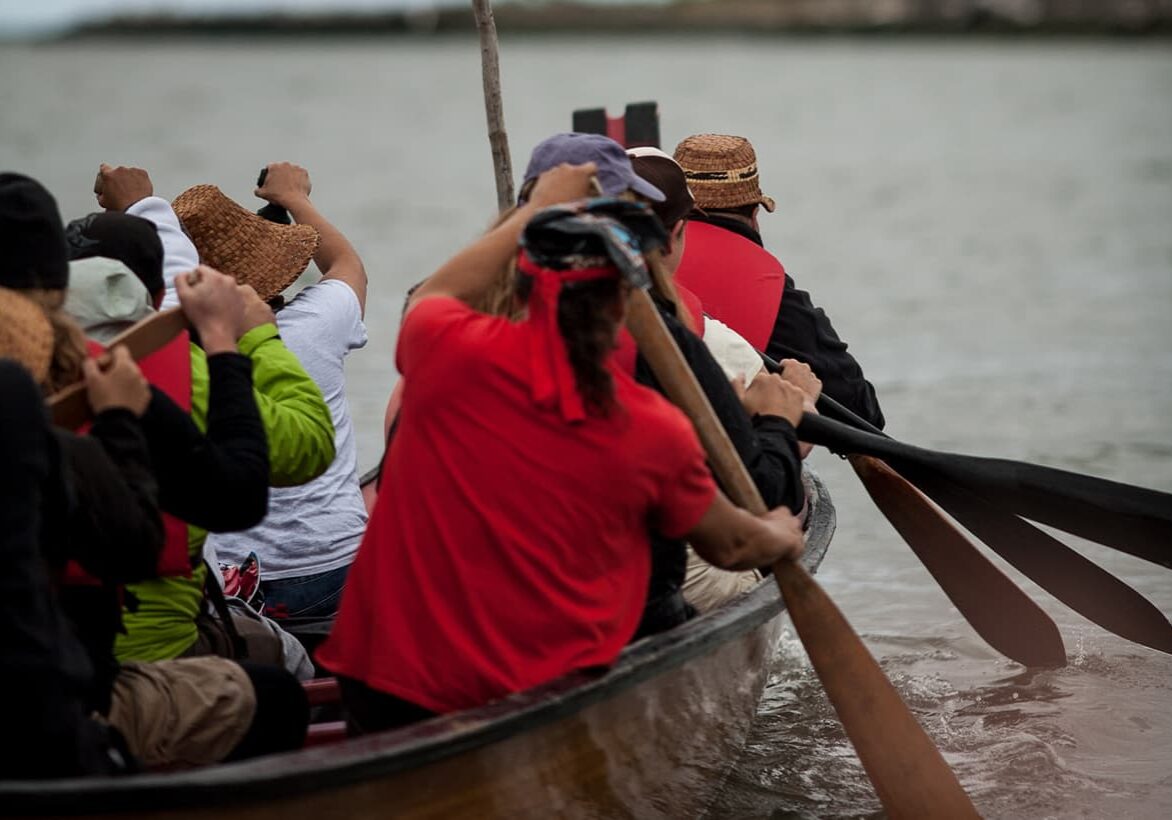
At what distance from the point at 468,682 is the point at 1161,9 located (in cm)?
7121

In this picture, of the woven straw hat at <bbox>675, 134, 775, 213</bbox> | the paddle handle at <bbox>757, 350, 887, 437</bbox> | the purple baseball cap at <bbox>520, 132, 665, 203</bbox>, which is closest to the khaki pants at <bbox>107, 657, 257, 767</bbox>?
the purple baseball cap at <bbox>520, 132, 665, 203</bbox>

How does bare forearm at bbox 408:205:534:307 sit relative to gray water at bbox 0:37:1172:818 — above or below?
above

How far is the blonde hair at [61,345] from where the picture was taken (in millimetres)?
3049

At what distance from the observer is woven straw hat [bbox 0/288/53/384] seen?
291 centimetres

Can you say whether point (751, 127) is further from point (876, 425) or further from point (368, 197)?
point (876, 425)

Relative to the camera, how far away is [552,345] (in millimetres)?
3045

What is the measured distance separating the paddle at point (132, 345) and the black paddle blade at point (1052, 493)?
1.93 meters

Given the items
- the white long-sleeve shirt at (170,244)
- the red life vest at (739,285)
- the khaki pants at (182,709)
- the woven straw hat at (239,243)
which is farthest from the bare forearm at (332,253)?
the khaki pants at (182,709)

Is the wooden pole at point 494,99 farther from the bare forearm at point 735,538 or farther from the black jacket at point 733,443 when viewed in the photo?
the bare forearm at point 735,538

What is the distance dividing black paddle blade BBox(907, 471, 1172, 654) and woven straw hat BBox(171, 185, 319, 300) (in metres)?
1.99

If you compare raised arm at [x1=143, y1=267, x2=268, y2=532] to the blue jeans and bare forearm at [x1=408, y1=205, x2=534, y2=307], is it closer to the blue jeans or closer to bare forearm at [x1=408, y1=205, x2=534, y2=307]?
bare forearm at [x1=408, y1=205, x2=534, y2=307]

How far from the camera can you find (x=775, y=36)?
3511 inches

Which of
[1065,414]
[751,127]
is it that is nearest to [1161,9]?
[751,127]

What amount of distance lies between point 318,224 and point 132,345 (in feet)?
5.96
